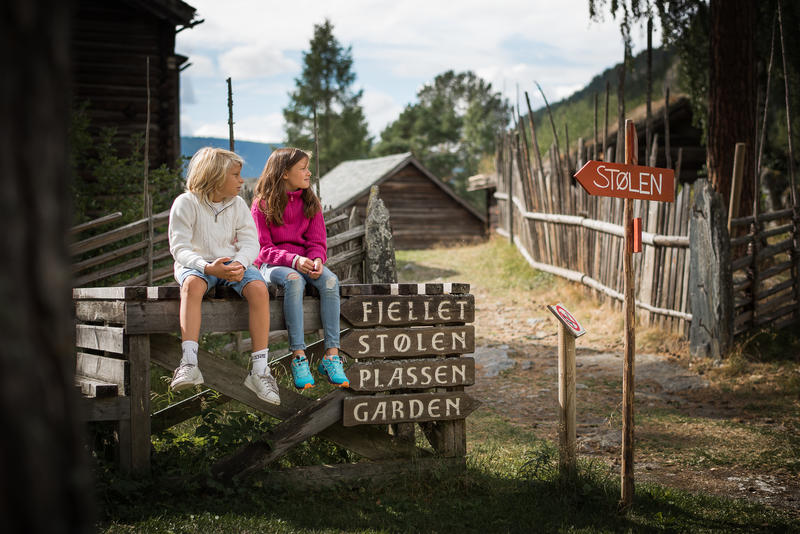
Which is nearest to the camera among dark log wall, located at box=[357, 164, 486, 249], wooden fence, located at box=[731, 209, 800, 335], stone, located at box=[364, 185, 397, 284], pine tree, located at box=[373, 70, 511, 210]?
stone, located at box=[364, 185, 397, 284]

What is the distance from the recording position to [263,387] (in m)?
3.97

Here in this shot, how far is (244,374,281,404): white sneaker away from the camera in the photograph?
3.98 meters

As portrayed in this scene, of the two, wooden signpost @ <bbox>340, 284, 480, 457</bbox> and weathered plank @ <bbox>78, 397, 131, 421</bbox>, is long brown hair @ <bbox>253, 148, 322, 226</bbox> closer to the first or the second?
wooden signpost @ <bbox>340, 284, 480, 457</bbox>

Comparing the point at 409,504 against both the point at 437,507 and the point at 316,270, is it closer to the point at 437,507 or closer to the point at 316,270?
the point at 437,507

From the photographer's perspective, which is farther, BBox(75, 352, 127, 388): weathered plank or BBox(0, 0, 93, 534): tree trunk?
BBox(75, 352, 127, 388): weathered plank

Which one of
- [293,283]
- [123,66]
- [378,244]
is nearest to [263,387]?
[293,283]

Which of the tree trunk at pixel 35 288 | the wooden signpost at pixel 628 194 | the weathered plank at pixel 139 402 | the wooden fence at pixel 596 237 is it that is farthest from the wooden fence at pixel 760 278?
the tree trunk at pixel 35 288

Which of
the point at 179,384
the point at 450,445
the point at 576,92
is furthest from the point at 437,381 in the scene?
the point at 576,92

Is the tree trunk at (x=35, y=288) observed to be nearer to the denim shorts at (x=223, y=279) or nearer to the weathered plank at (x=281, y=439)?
the denim shorts at (x=223, y=279)

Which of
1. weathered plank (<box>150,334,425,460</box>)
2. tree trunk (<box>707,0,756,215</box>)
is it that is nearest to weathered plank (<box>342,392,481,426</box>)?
weathered plank (<box>150,334,425,460</box>)

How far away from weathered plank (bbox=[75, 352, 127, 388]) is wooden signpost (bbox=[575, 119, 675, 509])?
9.23 ft

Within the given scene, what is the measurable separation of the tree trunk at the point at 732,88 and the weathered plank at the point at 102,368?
8.40 meters

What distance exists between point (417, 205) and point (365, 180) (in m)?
2.01

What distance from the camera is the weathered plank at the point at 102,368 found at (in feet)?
12.8
